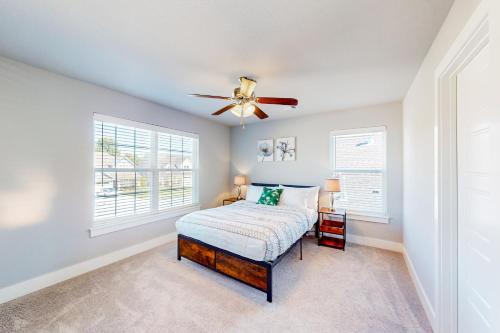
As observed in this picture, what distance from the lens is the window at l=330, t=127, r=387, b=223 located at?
11.7 feet

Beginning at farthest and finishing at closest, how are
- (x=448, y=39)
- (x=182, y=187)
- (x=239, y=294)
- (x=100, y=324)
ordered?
1. (x=182, y=187)
2. (x=239, y=294)
3. (x=100, y=324)
4. (x=448, y=39)

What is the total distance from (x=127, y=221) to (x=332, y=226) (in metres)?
3.50

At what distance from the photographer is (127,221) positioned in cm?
315

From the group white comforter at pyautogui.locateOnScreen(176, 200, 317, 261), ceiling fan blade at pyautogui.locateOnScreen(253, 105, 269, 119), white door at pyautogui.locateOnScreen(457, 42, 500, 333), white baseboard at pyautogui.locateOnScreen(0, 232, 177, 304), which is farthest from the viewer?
ceiling fan blade at pyautogui.locateOnScreen(253, 105, 269, 119)

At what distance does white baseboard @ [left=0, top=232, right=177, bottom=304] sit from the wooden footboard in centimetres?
82

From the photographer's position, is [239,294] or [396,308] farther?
[239,294]

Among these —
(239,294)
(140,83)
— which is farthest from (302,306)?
(140,83)

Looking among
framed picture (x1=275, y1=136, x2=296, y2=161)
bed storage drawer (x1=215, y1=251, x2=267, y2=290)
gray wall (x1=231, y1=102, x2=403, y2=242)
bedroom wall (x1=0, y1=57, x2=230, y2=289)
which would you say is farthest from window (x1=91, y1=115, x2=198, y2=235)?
framed picture (x1=275, y1=136, x2=296, y2=161)

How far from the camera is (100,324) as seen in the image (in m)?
1.80

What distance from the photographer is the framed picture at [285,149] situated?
14.4 feet

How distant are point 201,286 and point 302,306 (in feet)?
3.83

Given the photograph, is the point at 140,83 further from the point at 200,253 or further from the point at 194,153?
the point at 200,253

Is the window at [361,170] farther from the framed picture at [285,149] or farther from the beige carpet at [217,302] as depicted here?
the beige carpet at [217,302]

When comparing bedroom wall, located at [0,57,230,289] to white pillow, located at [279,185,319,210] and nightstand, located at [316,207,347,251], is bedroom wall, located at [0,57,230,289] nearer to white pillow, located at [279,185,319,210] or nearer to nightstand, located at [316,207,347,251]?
white pillow, located at [279,185,319,210]
